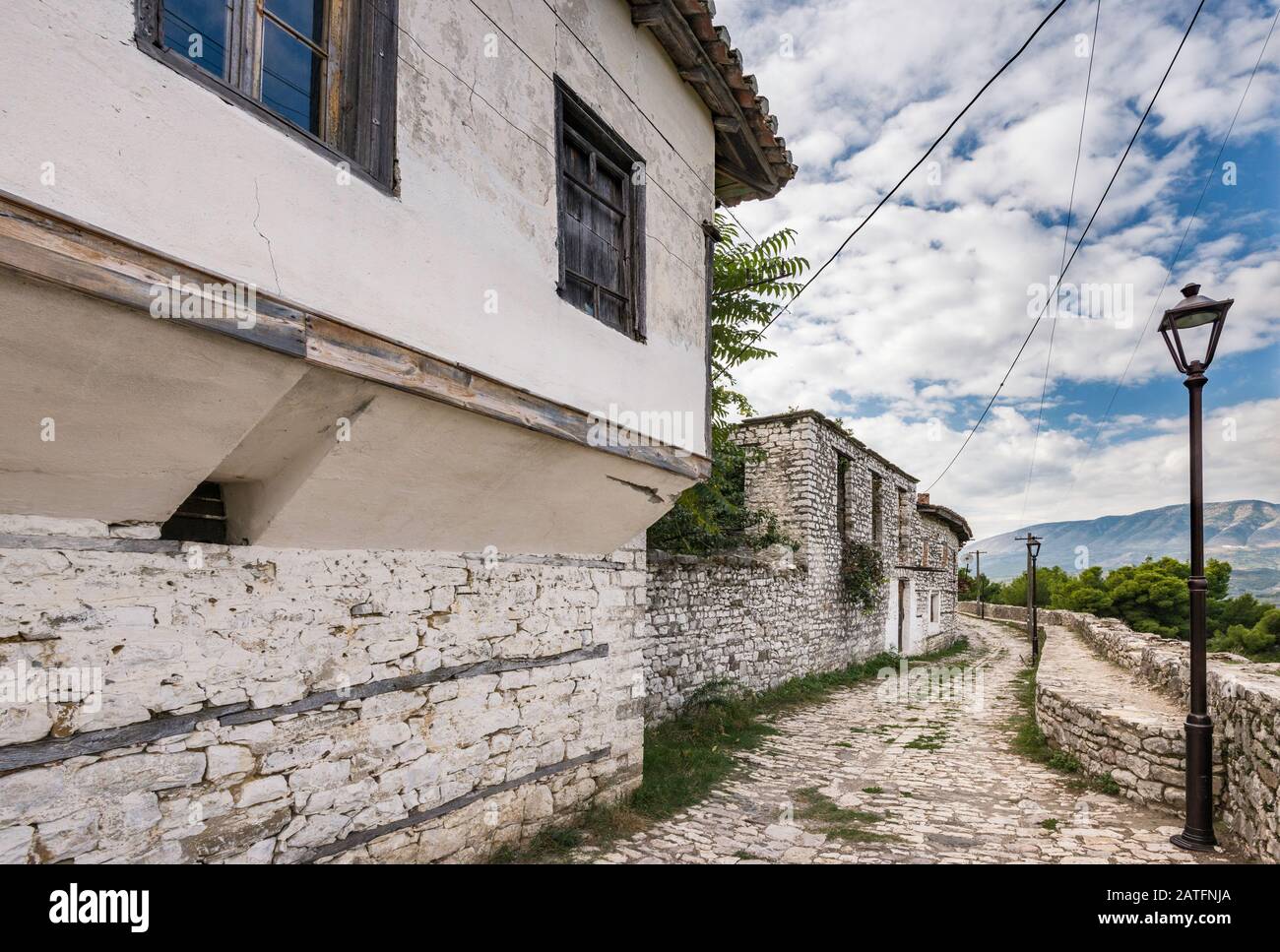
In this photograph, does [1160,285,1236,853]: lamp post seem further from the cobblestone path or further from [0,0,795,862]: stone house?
[0,0,795,862]: stone house

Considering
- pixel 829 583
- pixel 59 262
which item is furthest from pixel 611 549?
pixel 829 583

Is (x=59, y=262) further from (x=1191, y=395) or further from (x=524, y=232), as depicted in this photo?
(x=1191, y=395)

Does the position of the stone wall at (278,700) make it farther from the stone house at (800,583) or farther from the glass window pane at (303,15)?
the stone house at (800,583)

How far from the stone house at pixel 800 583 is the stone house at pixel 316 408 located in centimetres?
320

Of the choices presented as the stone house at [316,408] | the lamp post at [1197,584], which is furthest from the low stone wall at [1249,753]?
the stone house at [316,408]

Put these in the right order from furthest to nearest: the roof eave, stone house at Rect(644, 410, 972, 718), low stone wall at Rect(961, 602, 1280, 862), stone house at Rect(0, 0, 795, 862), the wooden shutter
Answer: stone house at Rect(644, 410, 972, 718)
the roof eave
low stone wall at Rect(961, 602, 1280, 862)
the wooden shutter
stone house at Rect(0, 0, 795, 862)

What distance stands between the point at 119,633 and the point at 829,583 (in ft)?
38.1

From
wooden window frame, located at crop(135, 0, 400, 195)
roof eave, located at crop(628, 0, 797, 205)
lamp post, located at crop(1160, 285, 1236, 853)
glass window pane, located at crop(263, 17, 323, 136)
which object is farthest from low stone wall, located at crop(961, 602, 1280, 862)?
glass window pane, located at crop(263, 17, 323, 136)

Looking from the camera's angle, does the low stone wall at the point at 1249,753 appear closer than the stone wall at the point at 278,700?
No

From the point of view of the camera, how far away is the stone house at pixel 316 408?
212cm

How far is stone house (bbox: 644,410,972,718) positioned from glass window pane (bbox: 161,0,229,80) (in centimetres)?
598

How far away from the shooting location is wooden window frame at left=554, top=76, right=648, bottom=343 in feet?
13.1

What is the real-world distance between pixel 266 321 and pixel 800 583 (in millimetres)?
10154
